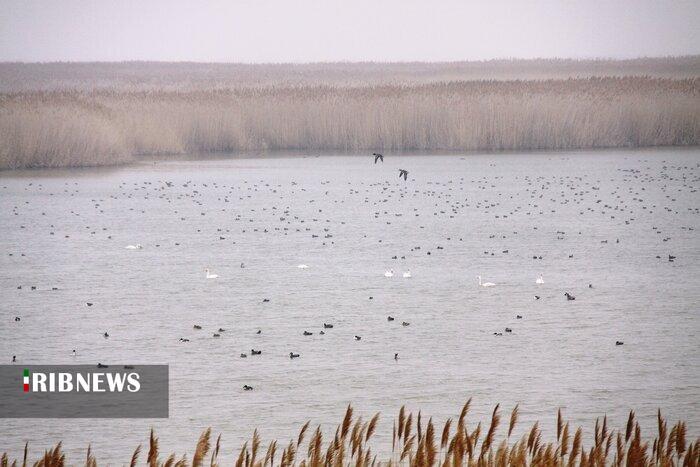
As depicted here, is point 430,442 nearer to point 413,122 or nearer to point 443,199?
point 443,199

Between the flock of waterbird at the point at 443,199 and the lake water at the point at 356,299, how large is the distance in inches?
3.5

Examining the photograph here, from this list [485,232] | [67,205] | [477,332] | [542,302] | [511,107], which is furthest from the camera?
[511,107]

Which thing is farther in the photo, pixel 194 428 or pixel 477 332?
pixel 477 332

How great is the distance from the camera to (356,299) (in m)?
14.0

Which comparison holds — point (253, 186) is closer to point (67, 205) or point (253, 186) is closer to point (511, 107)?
point (67, 205)

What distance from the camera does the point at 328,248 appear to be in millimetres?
18234

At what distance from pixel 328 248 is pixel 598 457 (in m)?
12.3


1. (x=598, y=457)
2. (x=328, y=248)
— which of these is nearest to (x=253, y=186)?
(x=328, y=248)

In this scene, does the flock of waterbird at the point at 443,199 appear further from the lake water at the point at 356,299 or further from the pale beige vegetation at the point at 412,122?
the pale beige vegetation at the point at 412,122

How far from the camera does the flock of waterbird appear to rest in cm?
2038

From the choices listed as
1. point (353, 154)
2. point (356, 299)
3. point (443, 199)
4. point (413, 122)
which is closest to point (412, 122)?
point (413, 122)

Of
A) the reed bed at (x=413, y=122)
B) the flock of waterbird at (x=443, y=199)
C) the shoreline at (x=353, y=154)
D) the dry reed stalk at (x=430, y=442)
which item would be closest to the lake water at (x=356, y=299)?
the flock of waterbird at (x=443, y=199)

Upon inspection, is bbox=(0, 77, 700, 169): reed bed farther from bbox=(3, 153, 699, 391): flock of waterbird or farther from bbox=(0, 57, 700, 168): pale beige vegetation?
bbox=(3, 153, 699, 391): flock of waterbird

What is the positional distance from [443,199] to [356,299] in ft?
37.5
